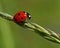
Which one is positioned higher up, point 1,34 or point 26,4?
point 26,4

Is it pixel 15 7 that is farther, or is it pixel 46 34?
pixel 15 7

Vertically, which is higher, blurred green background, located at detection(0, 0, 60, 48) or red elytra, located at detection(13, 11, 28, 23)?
blurred green background, located at detection(0, 0, 60, 48)

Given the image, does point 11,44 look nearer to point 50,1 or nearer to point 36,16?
point 36,16

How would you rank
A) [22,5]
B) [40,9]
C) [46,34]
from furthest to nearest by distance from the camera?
[22,5] → [40,9] → [46,34]

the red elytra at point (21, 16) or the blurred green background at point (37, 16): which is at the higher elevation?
the blurred green background at point (37, 16)

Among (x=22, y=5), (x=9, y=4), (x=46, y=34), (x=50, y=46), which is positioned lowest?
(x=46, y=34)

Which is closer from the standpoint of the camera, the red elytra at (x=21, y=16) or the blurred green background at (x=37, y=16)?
the red elytra at (x=21, y=16)

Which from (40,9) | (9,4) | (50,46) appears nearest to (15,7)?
(9,4)

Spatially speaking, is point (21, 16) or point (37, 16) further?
point (37, 16)

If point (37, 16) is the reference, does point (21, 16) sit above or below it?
below

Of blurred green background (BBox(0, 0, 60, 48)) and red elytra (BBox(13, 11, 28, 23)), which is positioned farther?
blurred green background (BBox(0, 0, 60, 48))

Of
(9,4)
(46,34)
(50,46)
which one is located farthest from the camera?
(9,4)
